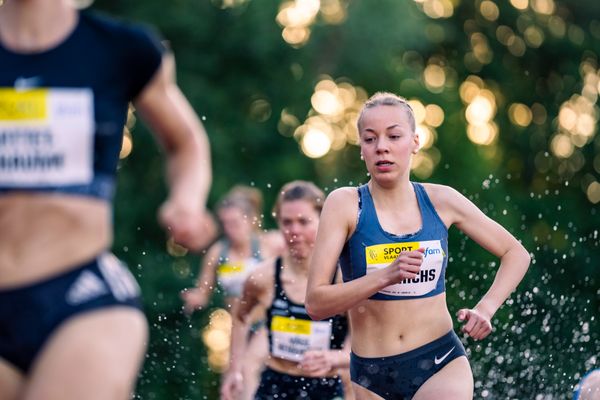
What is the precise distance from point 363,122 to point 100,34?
250 cm

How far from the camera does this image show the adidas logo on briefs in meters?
3.82

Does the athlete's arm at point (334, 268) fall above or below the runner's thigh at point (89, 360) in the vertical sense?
below

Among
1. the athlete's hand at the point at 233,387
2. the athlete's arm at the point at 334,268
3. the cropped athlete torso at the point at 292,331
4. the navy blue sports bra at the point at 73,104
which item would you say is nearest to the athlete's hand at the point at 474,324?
the athlete's arm at the point at 334,268

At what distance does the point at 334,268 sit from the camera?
19.9 feet

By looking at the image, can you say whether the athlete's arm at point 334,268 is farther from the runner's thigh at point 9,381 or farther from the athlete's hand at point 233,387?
the athlete's hand at point 233,387

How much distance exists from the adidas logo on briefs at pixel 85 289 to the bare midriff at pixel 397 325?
2501 mm

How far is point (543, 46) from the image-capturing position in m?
28.0

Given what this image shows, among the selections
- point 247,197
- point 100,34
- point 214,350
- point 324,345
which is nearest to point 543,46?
point 214,350

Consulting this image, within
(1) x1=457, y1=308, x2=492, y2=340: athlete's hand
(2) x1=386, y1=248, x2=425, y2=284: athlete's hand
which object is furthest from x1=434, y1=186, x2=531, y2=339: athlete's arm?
(2) x1=386, y1=248, x2=425, y2=284: athlete's hand

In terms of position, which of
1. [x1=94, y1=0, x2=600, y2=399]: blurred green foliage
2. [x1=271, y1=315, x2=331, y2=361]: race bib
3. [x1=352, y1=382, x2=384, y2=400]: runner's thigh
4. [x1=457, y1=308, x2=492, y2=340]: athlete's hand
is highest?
[x1=457, y1=308, x2=492, y2=340]: athlete's hand

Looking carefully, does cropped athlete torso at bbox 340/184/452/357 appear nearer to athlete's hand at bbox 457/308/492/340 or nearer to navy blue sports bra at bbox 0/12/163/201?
athlete's hand at bbox 457/308/492/340

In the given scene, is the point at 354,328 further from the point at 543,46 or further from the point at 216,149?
the point at 543,46

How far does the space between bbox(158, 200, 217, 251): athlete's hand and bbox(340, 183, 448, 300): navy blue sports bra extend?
2.40 m

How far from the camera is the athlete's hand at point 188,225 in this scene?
3.78 metres
